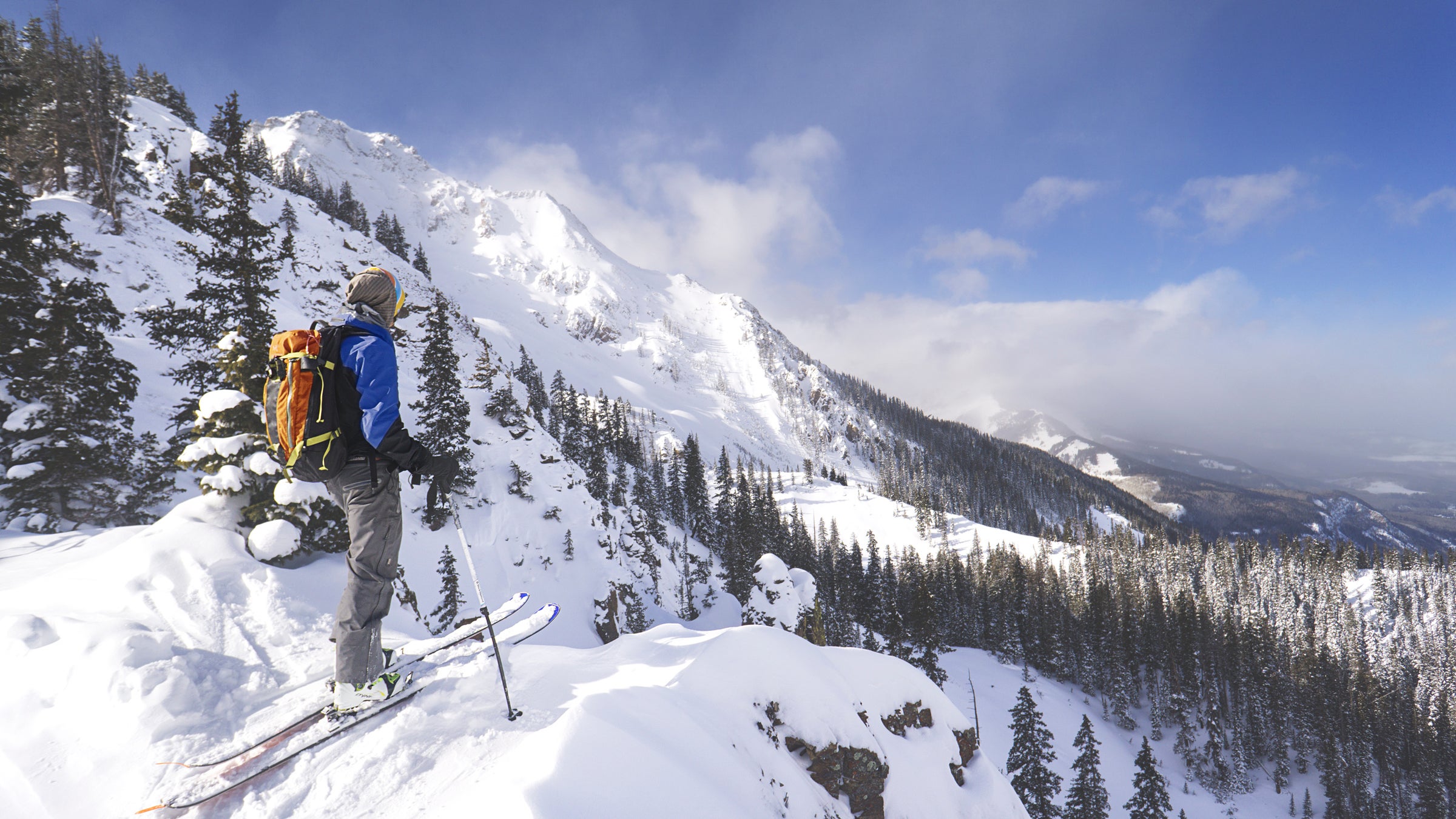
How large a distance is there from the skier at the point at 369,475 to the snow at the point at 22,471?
14.2 metres

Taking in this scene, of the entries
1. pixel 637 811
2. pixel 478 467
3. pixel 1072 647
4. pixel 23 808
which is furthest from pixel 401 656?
pixel 1072 647

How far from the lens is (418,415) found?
35.2 meters

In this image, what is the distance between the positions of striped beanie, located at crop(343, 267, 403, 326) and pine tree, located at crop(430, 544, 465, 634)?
72.6 ft

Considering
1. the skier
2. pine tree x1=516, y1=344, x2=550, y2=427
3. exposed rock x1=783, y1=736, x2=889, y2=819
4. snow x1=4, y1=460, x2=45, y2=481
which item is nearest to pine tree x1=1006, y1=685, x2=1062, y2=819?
exposed rock x1=783, y1=736, x2=889, y2=819

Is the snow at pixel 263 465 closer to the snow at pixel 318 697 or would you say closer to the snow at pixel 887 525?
the snow at pixel 318 697

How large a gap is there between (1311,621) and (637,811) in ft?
419

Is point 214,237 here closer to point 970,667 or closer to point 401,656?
point 401,656

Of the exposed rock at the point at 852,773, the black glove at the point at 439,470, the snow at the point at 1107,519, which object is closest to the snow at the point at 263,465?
the black glove at the point at 439,470

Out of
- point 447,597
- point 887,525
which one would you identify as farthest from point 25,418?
point 887,525

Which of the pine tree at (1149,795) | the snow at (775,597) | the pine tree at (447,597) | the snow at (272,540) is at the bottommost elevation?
the pine tree at (1149,795)

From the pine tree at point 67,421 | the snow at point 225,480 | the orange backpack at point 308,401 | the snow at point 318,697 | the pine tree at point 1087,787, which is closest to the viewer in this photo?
the snow at point 318,697

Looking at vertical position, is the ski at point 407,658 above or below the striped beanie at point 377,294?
below

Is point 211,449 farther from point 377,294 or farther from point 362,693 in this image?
point 362,693

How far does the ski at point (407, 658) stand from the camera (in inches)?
151
